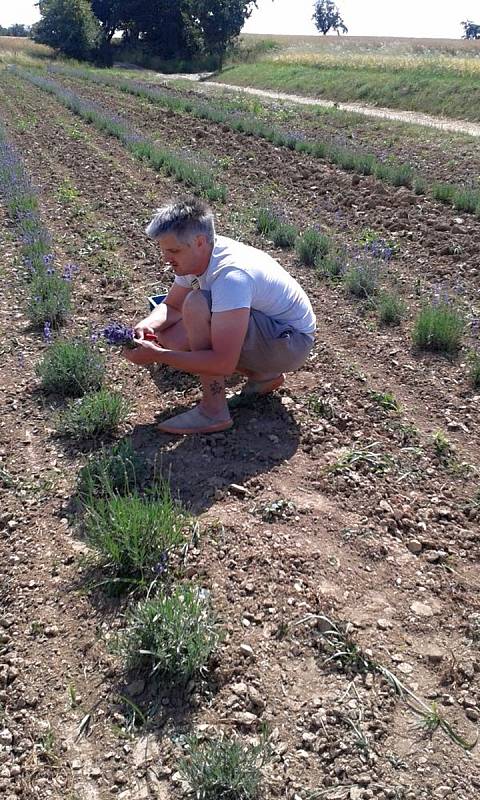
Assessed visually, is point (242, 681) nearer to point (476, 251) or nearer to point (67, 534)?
point (67, 534)

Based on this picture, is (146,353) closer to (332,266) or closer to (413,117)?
(332,266)

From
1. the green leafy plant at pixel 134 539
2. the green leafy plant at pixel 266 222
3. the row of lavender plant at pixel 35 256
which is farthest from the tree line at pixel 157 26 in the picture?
the green leafy plant at pixel 134 539

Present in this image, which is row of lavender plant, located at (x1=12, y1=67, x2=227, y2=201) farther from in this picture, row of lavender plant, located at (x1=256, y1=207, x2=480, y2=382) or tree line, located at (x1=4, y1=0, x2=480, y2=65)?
tree line, located at (x1=4, y1=0, x2=480, y2=65)

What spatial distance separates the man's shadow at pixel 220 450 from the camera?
11.7 feet

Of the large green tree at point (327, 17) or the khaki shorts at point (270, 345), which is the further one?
the large green tree at point (327, 17)

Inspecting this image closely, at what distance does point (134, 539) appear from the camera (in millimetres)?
2865

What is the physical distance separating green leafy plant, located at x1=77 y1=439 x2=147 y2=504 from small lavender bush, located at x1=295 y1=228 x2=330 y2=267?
361 cm

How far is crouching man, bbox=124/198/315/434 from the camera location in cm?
353

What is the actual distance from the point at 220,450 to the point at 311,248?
11.1 feet

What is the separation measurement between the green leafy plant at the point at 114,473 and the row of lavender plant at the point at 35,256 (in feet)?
5.01

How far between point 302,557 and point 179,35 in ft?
199

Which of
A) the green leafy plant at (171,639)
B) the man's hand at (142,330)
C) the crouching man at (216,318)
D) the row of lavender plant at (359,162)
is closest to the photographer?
the green leafy plant at (171,639)

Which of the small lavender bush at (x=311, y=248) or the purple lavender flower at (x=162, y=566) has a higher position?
the small lavender bush at (x=311, y=248)

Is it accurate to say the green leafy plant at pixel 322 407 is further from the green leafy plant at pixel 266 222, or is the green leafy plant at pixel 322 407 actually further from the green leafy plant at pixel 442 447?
the green leafy plant at pixel 266 222
